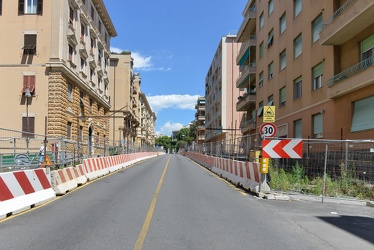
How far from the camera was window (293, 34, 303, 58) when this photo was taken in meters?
25.1

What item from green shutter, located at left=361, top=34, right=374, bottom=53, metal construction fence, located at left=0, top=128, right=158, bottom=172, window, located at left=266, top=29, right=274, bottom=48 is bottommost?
metal construction fence, located at left=0, top=128, right=158, bottom=172

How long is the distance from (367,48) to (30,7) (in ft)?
87.8

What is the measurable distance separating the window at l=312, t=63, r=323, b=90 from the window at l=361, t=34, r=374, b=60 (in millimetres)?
3923

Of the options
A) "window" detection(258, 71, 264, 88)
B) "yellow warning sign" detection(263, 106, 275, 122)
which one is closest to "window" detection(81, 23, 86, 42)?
"window" detection(258, 71, 264, 88)

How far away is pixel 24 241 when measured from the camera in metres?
6.00

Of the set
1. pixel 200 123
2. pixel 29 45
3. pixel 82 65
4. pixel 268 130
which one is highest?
pixel 29 45

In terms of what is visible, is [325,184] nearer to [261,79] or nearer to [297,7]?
[297,7]

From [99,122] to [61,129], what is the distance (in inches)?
624

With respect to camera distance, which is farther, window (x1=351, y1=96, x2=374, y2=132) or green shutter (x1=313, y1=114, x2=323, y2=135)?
green shutter (x1=313, y1=114, x2=323, y2=135)

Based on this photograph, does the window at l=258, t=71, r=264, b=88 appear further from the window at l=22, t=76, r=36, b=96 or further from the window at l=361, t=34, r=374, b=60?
the window at l=22, t=76, r=36, b=96

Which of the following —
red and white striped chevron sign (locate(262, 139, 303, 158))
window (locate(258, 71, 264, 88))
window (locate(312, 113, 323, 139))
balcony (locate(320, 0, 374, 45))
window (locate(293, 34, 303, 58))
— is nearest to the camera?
red and white striped chevron sign (locate(262, 139, 303, 158))

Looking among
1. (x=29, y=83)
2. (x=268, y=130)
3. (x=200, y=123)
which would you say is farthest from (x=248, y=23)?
(x=200, y=123)

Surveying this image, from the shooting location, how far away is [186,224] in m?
7.34

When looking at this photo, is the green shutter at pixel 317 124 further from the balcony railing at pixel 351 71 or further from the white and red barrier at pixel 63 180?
the white and red barrier at pixel 63 180
